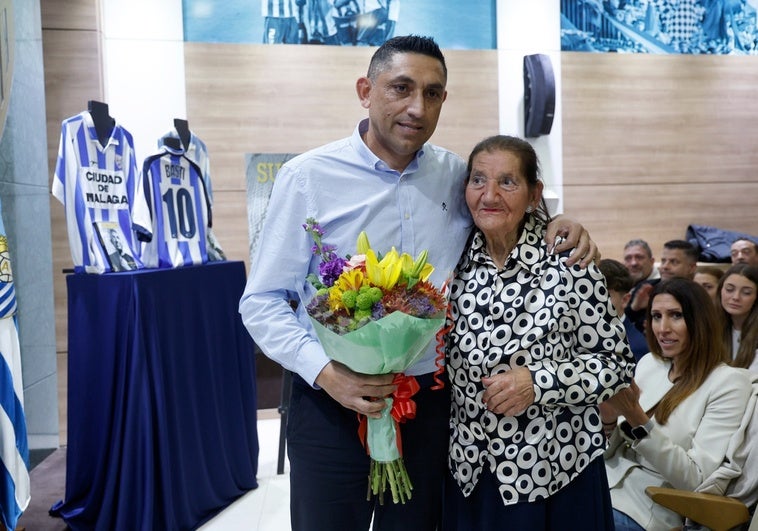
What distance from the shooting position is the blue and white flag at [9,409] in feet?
7.91

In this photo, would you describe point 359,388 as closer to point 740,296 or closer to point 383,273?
point 383,273

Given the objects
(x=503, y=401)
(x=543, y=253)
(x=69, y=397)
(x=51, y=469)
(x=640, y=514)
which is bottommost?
(x=51, y=469)

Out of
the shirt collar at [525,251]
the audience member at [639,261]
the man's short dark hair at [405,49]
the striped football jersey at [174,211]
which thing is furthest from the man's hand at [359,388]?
the audience member at [639,261]

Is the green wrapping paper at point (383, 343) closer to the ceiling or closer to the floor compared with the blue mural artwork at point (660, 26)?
closer to the floor

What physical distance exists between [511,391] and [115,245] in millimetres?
2432

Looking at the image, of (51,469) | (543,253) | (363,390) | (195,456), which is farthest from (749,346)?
(51,469)

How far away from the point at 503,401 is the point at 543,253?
37cm

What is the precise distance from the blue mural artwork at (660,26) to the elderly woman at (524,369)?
188 inches

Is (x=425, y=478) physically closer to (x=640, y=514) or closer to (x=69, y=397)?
(x=640, y=514)

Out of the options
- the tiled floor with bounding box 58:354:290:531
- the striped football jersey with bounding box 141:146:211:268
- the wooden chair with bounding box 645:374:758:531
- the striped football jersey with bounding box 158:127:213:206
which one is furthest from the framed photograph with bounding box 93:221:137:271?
the wooden chair with bounding box 645:374:758:531

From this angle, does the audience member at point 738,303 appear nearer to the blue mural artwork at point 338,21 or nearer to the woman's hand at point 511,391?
the woman's hand at point 511,391

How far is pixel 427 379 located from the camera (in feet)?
5.39

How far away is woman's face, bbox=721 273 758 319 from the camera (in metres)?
3.41

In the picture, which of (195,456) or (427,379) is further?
(195,456)
